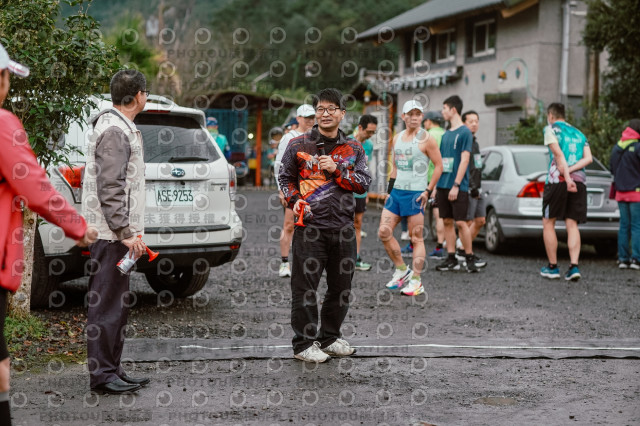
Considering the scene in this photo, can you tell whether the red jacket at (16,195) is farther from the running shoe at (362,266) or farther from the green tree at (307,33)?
the green tree at (307,33)

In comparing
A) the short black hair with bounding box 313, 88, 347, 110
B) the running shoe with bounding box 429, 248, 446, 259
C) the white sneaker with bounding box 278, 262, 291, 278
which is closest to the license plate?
the short black hair with bounding box 313, 88, 347, 110

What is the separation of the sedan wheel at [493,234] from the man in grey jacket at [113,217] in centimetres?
911

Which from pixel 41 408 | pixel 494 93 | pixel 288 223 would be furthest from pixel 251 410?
pixel 494 93

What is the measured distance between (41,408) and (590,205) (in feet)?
32.6

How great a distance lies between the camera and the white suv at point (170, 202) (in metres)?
7.55

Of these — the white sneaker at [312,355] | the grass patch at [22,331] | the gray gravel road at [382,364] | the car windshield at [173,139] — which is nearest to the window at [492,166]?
the gray gravel road at [382,364]

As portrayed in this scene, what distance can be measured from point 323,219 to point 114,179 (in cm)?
165

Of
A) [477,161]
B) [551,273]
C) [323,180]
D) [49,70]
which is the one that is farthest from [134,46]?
[323,180]

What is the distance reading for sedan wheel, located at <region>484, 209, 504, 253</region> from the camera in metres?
13.9

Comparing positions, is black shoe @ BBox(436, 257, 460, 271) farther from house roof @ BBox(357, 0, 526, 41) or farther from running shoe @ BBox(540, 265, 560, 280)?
house roof @ BBox(357, 0, 526, 41)

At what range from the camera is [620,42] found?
17.7 metres

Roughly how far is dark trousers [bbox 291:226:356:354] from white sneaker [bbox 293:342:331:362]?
38 mm

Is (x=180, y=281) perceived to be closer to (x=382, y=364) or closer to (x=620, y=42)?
(x=382, y=364)

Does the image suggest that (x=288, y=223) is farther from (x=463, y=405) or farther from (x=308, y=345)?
(x=463, y=405)
